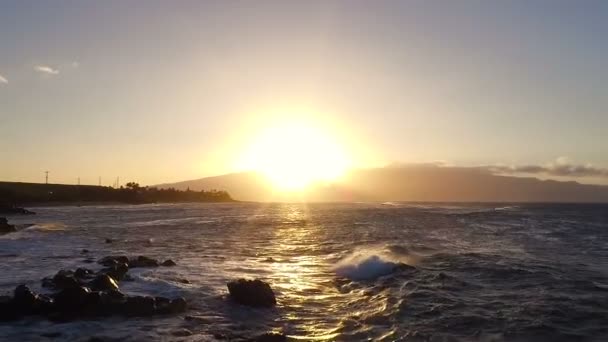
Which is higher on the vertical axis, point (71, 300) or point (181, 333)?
point (71, 300)

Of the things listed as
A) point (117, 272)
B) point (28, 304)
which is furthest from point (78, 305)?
point (117, 272)

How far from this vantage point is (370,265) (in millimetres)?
33188

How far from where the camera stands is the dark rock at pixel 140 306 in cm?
1983

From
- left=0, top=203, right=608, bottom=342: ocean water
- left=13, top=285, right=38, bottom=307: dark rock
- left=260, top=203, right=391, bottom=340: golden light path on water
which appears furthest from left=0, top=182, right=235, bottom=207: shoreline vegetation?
left=13, top=285, right=38, bottom=307: dark rock

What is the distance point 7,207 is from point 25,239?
6226cm

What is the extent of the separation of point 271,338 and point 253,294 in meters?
5.60

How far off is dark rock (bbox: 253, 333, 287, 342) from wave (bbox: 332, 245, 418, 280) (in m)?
13.8

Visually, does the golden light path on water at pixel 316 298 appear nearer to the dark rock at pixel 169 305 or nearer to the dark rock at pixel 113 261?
the dark rock at pixel 169 305

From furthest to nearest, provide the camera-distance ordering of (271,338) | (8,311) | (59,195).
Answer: (59,195)
(8,311)
(271,338)

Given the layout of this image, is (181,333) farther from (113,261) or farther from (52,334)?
(113,261)

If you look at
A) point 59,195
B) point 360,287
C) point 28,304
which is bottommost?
point 360,287

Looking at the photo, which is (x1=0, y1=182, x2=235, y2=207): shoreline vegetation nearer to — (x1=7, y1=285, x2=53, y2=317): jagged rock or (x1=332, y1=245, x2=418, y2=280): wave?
(x1=332, y1=245, x2=418, y2=280): wave

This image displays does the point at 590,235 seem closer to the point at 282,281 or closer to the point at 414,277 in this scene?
the point at 414,277

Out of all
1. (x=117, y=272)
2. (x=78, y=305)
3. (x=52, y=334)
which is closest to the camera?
(x=52, y=334)
